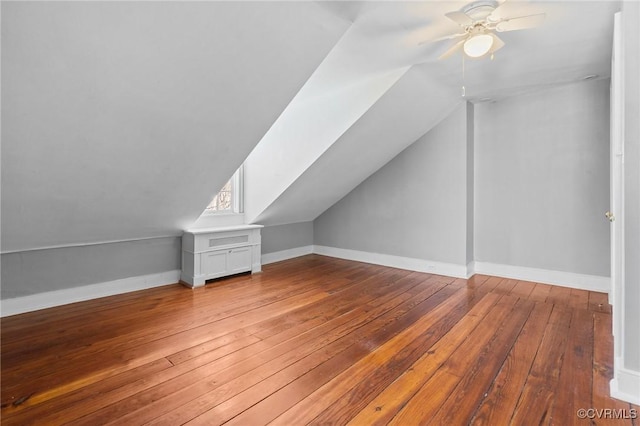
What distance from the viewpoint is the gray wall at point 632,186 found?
1.65 m

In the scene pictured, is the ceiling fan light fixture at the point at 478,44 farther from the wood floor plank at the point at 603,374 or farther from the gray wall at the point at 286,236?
the gray wall at the point at 286,236

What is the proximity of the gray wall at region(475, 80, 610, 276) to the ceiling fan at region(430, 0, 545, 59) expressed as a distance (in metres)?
2.05

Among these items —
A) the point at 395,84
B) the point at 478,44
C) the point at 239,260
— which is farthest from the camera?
the point at 239,260

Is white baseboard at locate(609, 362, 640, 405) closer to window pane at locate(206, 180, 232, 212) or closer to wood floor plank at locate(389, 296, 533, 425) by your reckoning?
wood floor plank at locate(389, 296, 533, 425)

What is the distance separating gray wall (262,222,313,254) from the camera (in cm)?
516

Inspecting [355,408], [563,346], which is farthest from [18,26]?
[563,346]

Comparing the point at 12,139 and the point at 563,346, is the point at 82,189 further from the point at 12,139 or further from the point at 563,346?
the point at 563,346

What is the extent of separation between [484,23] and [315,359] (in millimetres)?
2534

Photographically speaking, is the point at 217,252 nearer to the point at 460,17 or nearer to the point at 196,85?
the point at 196,85

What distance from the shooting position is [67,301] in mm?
3172

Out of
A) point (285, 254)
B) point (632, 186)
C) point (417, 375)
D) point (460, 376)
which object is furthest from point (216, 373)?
point (285, 254)

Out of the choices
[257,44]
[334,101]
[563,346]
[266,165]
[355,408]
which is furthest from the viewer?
[266,165]

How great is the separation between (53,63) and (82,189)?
1.20 m

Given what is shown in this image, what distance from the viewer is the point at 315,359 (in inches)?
84.3
